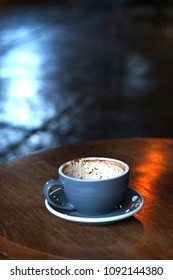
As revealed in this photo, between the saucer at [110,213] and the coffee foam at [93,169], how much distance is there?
5 cm

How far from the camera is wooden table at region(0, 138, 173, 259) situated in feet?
2.84

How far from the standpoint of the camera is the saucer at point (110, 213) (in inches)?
36.5

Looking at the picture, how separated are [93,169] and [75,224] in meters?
0.12

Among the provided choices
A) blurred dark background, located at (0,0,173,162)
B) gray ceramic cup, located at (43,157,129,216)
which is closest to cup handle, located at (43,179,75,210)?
gray ceramic cup, located at (43,157,129,216)

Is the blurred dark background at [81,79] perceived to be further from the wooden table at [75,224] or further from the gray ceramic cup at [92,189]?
the gray ceramic cup at [92,189]

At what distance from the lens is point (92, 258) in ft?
2.78

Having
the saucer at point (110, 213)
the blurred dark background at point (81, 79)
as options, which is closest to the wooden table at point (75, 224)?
the saucer at point (110, 213)

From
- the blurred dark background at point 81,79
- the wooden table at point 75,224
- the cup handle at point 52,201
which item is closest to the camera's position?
the wooden table at point 75,224

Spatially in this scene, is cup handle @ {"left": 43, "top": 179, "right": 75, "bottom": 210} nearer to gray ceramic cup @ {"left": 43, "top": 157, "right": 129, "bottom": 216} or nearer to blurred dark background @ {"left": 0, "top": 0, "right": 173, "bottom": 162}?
gray ceramic cup @ {"left": 43, "top": 157, "right": 129, "bottom": 216}

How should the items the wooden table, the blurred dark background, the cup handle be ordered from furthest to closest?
the blurred dark background < the cup handle < the wooden table

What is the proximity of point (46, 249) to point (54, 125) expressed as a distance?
2.32 metres

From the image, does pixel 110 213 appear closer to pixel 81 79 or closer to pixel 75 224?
pixel 75 224

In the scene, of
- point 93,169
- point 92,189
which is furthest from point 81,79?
point 92,189

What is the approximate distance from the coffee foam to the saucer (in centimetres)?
5
